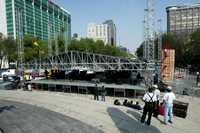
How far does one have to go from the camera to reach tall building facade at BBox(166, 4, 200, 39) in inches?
6614

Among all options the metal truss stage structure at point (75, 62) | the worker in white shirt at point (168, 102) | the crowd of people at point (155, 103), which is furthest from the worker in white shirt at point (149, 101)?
the metal truss stage structure at point (75, 62)

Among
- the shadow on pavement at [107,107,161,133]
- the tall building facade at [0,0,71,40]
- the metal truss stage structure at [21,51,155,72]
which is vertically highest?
the tall building facade at [0,0,71,40]

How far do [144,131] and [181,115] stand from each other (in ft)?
14.5

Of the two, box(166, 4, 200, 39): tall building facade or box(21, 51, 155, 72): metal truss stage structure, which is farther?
box(166, 4, 200, 39): tall building facade

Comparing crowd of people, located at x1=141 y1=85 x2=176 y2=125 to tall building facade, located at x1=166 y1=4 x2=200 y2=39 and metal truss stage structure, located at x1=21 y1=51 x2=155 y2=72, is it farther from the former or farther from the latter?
tall building facade, located at x1=166 y1=4 x2=200 y2=39

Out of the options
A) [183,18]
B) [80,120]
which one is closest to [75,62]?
[80,120]

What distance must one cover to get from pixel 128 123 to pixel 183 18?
167 metres

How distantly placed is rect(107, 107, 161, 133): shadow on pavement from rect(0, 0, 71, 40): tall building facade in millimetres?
93526

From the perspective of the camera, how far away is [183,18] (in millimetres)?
171500

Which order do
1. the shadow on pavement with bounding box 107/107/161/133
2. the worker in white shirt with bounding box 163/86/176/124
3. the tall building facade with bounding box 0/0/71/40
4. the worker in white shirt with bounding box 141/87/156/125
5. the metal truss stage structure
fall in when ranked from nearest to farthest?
the shadow on pavement with bounding box 107/107/161/133
the worker in white shirt with bounding box 141/87/156/125
the worker in white shirt with bounding box 163/86/176/124
the metal truss stage structure
the tall building facade with bounding box 0/0/71/40

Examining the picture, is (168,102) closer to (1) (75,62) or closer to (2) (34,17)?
(1) (75,62)

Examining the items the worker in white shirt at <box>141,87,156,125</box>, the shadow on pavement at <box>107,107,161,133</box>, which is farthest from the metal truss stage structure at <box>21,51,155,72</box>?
the worker in white shirt at <box>141,87,156,125</box>

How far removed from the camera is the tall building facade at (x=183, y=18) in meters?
168

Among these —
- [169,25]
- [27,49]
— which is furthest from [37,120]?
[169,25]
